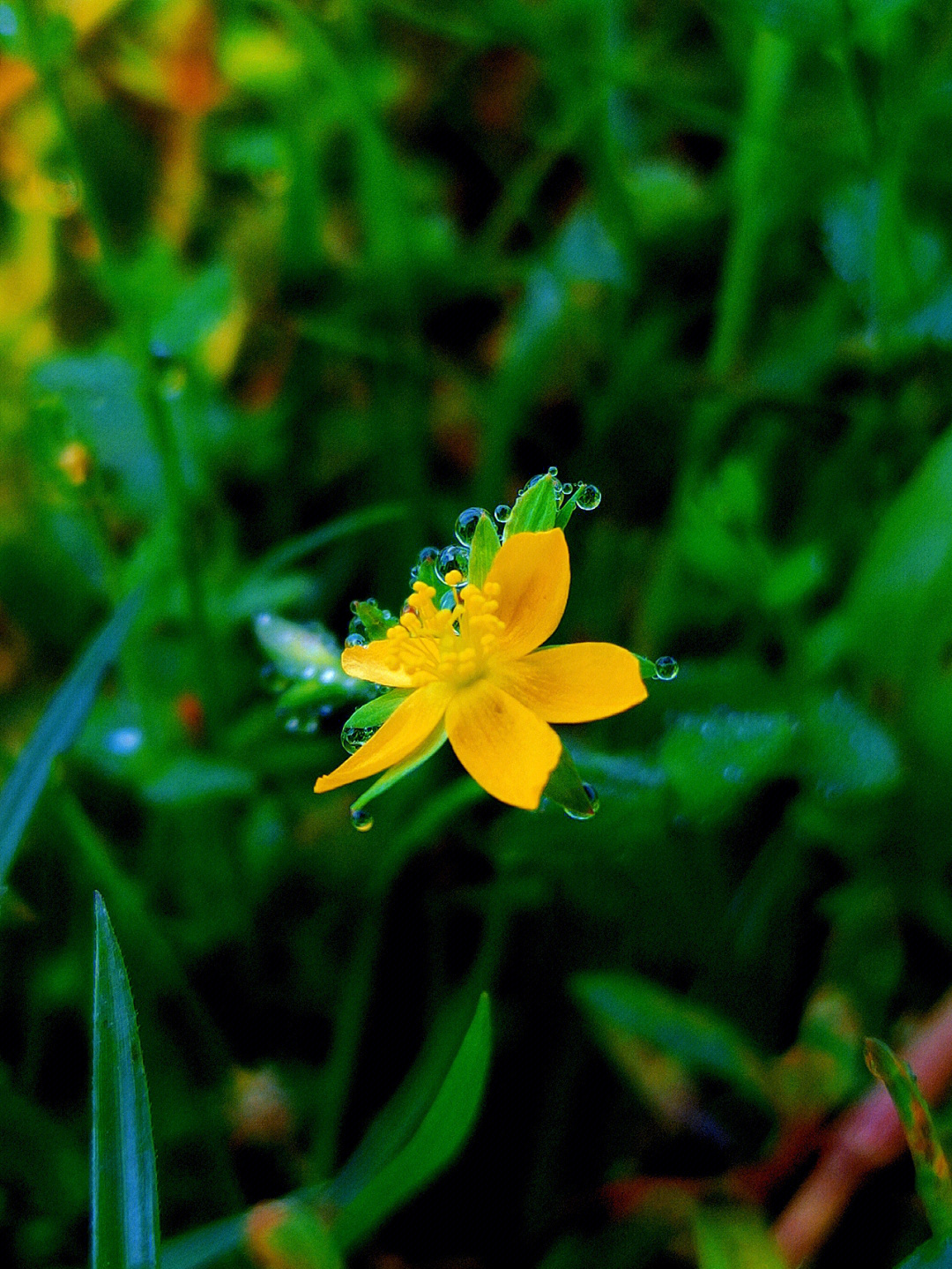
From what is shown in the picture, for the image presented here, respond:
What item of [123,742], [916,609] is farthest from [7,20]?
[916,609]

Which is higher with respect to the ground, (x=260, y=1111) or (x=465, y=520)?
(x=465, y=520)

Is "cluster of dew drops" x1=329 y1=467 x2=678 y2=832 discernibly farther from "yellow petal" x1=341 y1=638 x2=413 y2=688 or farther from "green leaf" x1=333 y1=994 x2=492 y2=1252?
"green leaf" x1=333 y1=994 x2=492 y2=1252

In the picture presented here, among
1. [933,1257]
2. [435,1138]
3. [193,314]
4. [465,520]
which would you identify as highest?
[193,314]

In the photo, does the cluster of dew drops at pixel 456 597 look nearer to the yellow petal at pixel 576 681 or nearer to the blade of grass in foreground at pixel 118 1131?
the yellow petal at pixel 576 681

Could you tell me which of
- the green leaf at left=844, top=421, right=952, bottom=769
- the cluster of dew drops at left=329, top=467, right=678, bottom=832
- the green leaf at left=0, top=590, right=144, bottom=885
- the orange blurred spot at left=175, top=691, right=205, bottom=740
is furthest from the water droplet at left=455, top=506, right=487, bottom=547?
the orange blurred spot at left=175, top=691, right=205, bottom=740

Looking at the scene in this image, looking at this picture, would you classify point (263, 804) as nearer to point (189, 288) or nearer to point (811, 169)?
point (189, 288)

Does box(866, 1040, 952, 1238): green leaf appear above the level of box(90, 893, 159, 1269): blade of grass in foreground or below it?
below

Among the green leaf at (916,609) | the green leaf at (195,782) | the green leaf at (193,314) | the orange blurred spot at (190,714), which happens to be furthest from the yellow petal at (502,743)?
the green leaf at (193,314)

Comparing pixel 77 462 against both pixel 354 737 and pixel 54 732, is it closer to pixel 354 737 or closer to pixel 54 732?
pixel 54 732
